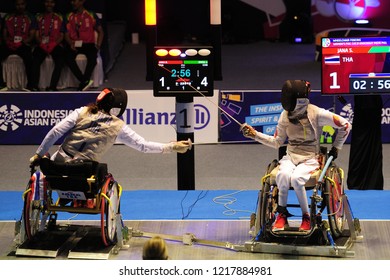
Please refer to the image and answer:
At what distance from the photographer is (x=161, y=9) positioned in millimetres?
21609

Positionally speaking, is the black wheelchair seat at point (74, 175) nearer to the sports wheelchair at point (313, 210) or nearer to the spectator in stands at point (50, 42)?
the sports wheelchair at point (313, 210)

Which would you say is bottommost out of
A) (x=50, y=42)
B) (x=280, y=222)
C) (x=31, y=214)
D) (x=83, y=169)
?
(x=280, y=222)

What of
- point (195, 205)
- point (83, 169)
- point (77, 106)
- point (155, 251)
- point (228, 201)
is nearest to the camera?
point (155, 251)

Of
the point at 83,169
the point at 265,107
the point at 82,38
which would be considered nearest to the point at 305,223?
the point at 83,169

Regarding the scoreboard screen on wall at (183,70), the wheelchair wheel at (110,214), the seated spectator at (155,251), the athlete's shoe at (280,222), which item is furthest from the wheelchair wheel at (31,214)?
the seated spectator at (155,251)

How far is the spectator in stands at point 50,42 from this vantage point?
15.6 m

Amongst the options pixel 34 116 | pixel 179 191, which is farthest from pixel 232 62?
pixel 179 191

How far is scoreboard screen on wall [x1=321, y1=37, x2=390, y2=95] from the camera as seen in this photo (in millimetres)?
10289

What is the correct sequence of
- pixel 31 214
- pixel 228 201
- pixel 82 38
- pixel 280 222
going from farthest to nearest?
pixel 82 38, pixel 228 201, pixel 280 222, pixel 31 214

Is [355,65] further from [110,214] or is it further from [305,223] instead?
[110,214]

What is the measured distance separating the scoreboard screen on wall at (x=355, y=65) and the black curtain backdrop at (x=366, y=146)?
1.44ft

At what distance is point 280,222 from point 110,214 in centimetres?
151

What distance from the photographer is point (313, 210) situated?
8.49 metres

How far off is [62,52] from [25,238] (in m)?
7.37
